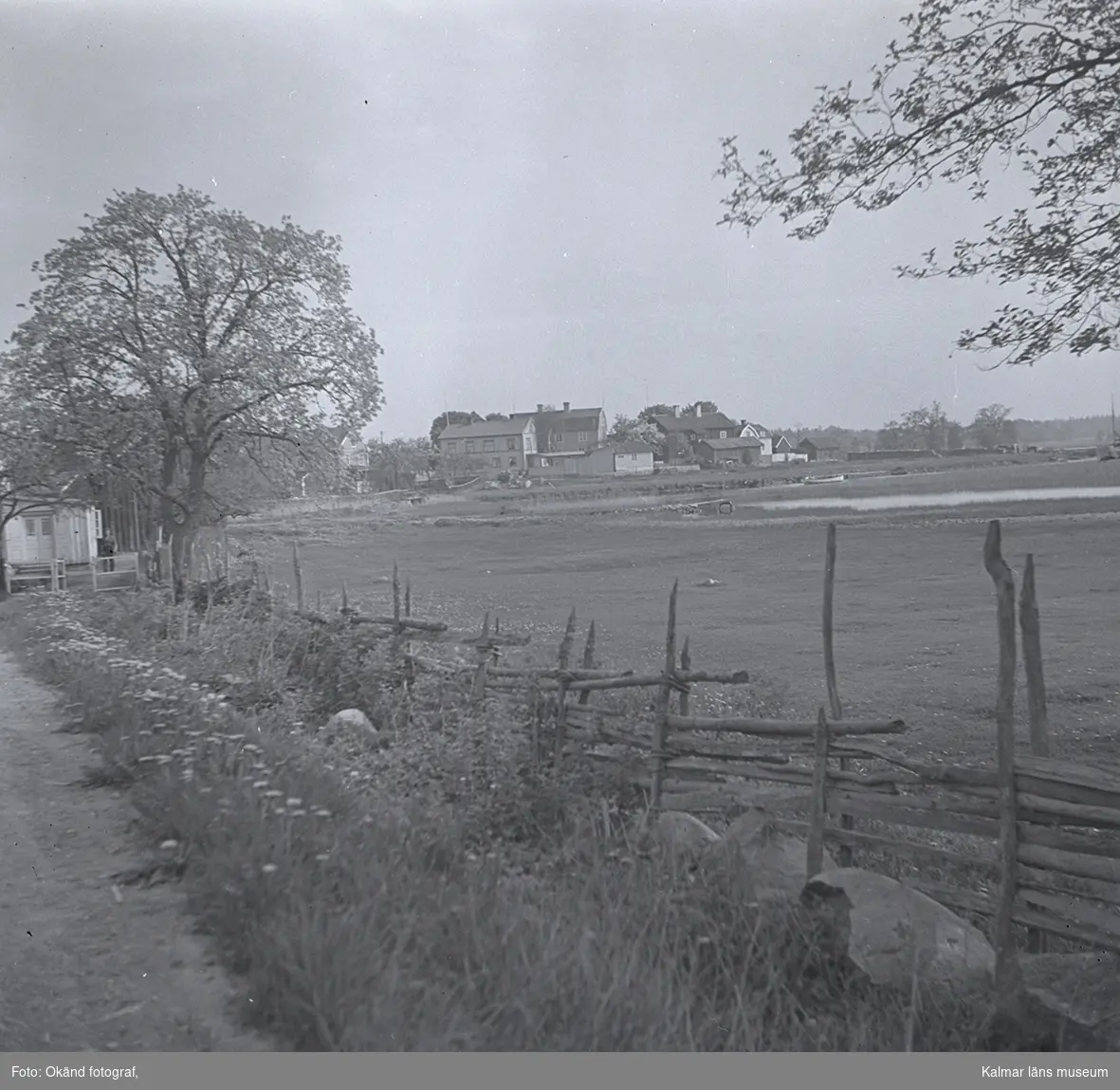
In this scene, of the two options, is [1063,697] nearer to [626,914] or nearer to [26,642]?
[626,914]

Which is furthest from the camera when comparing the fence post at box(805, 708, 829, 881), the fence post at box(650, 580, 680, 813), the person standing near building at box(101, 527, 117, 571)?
the person standing near building at box(101, 527, 117, 571)

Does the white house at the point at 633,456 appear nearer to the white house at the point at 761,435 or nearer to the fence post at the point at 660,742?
the white house at the point at 761,435

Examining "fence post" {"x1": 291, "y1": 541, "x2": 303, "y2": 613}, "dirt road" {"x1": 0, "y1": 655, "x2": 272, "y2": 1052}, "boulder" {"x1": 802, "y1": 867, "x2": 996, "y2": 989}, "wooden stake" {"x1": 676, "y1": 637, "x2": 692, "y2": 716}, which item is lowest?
"boulder" {"x1": 802, "y1": 867, "x2": 996, "y2": 989}

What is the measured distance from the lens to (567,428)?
23.4 ft

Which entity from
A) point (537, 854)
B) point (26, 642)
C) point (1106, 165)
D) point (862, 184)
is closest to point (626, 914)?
point (537, 854)

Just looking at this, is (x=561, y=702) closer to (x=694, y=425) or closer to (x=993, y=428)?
(x=694, y=425)

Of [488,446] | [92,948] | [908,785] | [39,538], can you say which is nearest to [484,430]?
[488,446]

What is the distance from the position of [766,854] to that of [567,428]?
359cm

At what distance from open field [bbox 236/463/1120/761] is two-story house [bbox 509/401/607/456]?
1.75ft

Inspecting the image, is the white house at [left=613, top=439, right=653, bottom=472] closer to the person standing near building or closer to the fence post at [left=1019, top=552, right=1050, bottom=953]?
the fence post at [left=1019, top=552, right=1050, bottom=953]

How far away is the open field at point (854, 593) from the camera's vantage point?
5.96 metres

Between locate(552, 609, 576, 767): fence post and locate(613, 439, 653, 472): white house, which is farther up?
locate(613, 439, 653, 472): white house

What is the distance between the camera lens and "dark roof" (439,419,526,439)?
7184mm

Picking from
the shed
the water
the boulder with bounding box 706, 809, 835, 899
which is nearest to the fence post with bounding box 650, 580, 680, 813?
the boulder with bounding box 706, 809, 835, 899
